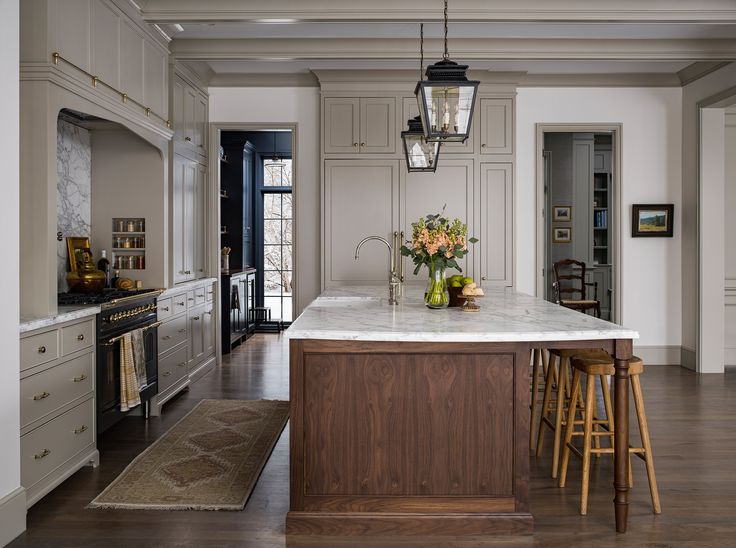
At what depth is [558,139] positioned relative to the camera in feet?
29.7

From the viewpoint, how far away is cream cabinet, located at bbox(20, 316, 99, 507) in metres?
2.93

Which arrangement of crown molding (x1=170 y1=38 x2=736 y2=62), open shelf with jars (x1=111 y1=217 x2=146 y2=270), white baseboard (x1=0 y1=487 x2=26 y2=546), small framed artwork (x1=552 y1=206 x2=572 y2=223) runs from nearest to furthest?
white baseboard (x1=0 y1=487 x2=26 y2=546)
open shelf with jars (x1=111 y1=217 x2=146 y2=270)
crown molding (x1=170 y1=38 x2=736 y2=62)
small framed artwork (x1=552 y1=206 x2=572 y2=223)

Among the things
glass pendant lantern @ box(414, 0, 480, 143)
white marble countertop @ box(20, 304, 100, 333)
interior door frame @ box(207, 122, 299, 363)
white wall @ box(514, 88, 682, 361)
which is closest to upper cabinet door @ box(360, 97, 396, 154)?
interior door frame @ box(207, 122, 299, 363)

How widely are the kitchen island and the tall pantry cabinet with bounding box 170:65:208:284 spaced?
3.01m

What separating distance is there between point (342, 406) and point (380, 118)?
14.2ft

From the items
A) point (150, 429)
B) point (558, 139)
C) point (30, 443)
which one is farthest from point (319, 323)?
point (558, 139)

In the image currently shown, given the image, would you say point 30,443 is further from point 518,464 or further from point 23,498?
point 518,464

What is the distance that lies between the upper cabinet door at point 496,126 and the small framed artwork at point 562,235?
119 inches

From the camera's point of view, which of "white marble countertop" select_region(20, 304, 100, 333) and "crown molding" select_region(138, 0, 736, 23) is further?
"crown molding" select_region(138, 0, 736, 23)

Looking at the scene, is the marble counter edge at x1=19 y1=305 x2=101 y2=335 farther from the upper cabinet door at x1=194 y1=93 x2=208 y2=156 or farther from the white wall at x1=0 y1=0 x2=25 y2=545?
the upper cabinet door at x1=194 y1=93 x2=208 y2=156

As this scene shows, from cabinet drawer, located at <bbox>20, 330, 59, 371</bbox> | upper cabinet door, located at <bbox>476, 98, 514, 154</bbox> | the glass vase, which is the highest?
upper cabinet door, located at <bbox>476, 98, 514, 154</bbox>

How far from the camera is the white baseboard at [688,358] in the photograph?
6512 millimetres

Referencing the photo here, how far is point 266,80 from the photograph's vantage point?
265 inches

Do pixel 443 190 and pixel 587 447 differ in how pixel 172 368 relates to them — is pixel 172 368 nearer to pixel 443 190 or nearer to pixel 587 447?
pixel 443 190
